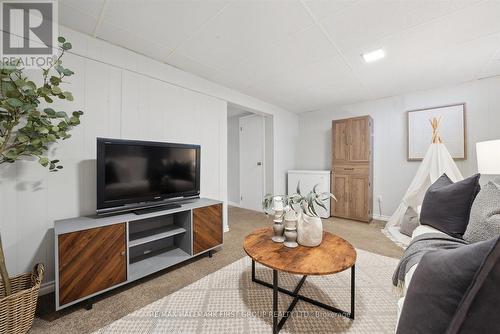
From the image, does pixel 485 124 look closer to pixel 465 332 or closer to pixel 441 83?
pixel 441 83

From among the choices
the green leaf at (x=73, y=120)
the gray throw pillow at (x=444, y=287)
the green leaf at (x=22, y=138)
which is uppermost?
the green leaf at (x=73, y=120)

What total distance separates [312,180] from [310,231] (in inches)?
102

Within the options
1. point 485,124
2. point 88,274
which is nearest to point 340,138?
point 485,124

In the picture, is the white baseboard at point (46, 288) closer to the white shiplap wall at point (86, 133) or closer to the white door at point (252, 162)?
the white shiplap wall at point (86, 133)

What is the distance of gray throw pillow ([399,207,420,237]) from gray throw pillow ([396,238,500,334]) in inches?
108

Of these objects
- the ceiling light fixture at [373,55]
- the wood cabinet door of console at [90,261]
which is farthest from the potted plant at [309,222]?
the ceiling light fixture at [373,55]

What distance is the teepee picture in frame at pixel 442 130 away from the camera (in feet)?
9.72

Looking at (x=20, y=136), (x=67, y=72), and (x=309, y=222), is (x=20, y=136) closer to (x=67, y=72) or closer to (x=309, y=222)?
(x=67, y=72)

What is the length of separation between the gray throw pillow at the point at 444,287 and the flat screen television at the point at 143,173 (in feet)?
6.67

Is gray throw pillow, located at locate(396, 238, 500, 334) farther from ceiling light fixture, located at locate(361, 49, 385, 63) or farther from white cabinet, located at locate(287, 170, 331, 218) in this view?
white cabinet, located at locate(287, 170, 331, 218)

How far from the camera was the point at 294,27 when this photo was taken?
1.77m

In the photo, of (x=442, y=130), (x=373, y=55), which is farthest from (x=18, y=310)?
(x=442, y=130)

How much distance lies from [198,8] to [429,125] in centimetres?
368

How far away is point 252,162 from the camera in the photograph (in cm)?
450
